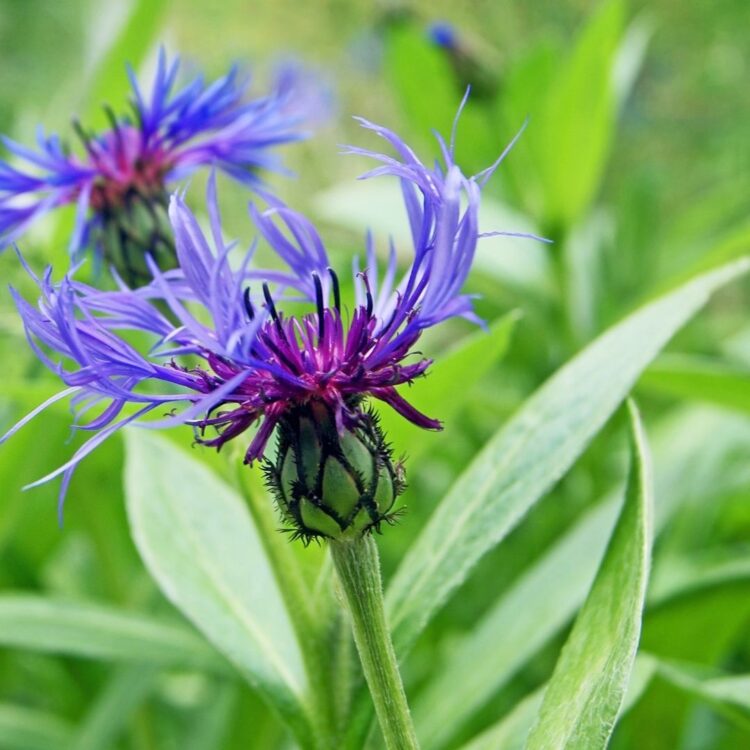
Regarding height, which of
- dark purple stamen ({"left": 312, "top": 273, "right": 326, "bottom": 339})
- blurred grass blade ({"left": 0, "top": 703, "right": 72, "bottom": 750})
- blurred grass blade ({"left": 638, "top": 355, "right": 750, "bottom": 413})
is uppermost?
blurred grass blade ({"left": 638, "top": 355, "right": 750, "bottom": 413})

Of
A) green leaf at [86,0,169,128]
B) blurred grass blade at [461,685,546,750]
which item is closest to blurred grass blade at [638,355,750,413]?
blurred grass blade at [461,685,546,750]

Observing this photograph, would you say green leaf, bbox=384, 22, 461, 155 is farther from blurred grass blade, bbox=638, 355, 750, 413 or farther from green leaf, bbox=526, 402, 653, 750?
green leaf, bbox=526, 402, 653, 750

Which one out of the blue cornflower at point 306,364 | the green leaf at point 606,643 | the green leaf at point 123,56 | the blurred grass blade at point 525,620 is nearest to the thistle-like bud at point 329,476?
the blue cornflower at point 306,364

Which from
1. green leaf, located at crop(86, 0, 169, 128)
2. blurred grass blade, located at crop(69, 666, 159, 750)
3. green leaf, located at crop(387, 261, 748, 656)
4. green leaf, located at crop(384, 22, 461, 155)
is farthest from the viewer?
green leaf, located at crop(384, 22, 461, 155)

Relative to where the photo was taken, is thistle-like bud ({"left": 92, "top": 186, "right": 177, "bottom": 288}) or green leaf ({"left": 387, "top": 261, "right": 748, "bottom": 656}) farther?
thistle-like bud ({"left": 92, "top": 186, "right": 177, "bottom": 288})

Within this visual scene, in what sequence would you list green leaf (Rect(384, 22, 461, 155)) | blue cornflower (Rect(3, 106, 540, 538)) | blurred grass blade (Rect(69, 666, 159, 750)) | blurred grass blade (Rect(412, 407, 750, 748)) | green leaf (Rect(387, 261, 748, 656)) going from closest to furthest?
blue cornflower (Rect(3, 106, 540, 538)) → green leaf (Rect(387, 261, 748, 656)) → blurred grass blade (Rect(412, 407, 750, 748)) → blurred grass blade (Rect(69, 666, 159, 750)) → green leaf (Rect(384, 22, 461, 155))

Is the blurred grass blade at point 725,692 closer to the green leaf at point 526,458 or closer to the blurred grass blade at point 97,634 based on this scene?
the green leaf at point 526,458

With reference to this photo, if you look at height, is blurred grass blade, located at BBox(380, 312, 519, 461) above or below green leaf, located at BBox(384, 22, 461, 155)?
below

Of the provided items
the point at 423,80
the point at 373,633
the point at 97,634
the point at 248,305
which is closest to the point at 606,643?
the point at 373,633
